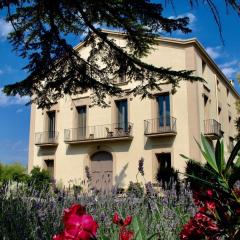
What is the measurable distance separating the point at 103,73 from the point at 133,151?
13364mm

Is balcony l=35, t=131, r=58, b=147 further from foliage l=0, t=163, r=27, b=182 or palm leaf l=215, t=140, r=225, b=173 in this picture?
palm leaf l=215, t=140, r=225, b=173

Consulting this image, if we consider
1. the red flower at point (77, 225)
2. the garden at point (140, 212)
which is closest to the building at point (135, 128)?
the garden at point (140, 212)

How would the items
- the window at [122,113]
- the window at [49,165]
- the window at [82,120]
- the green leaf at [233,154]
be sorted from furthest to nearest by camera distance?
the window at [49,165] < the window at [82,120] < the window at [122,113] < the green leaf at [233,154]

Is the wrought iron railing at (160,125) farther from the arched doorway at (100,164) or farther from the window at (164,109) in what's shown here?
the arched doorway at (100,164)

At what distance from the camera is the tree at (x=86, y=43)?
4945 mm

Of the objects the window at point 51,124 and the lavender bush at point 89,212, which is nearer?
the lavender bush at point 89,212

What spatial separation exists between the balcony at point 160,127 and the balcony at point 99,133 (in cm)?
102

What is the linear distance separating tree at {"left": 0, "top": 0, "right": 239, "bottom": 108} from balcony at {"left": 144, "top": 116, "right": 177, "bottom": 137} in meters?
11.9

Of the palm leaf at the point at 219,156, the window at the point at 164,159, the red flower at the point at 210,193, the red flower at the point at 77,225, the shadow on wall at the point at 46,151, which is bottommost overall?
the red flower at the point at 77,225

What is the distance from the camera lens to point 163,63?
64.0 feet

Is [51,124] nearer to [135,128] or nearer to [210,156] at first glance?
[135,128]

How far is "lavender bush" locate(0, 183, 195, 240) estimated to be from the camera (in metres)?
2.85

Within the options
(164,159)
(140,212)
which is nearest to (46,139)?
(164,159)

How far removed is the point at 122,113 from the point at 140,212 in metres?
16.6
